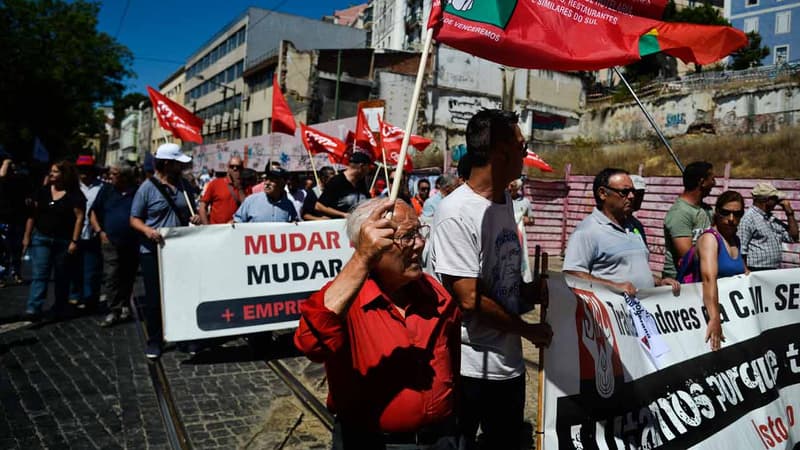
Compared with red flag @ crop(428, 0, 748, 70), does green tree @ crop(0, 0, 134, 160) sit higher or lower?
higher

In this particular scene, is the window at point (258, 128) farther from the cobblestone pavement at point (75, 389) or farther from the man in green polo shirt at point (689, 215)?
the man in green polo shirt at point (689, 215)

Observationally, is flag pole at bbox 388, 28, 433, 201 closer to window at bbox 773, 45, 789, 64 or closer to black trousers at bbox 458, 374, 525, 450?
black trousers at bbox 458, 374, 525, 450

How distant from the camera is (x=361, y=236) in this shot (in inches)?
76.9

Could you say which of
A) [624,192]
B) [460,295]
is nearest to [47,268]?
[460,295]

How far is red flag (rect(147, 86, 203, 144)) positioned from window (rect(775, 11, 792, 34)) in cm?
6000

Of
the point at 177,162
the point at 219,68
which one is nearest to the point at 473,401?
the point at 177,162

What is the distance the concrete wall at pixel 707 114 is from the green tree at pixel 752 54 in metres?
20.7

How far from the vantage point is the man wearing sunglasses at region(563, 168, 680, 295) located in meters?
3.46

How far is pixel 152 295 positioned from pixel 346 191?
224 centimetres

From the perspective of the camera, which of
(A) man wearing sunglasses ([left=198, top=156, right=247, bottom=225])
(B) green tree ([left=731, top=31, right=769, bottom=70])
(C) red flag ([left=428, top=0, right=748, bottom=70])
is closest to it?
(C) red flag ([left=428, top=0, right=748, bottom=70])

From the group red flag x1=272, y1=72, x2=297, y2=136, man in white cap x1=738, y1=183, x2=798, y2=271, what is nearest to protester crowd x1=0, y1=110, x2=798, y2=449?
man in white cap x1=738, y1=183, x2=798, y2=271

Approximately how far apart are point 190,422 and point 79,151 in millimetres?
54299

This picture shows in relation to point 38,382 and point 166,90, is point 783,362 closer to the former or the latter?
point 38,382

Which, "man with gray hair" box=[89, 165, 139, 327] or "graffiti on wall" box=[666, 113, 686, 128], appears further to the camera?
"graffiti on wall" box=[666, 113, 686, 128]
